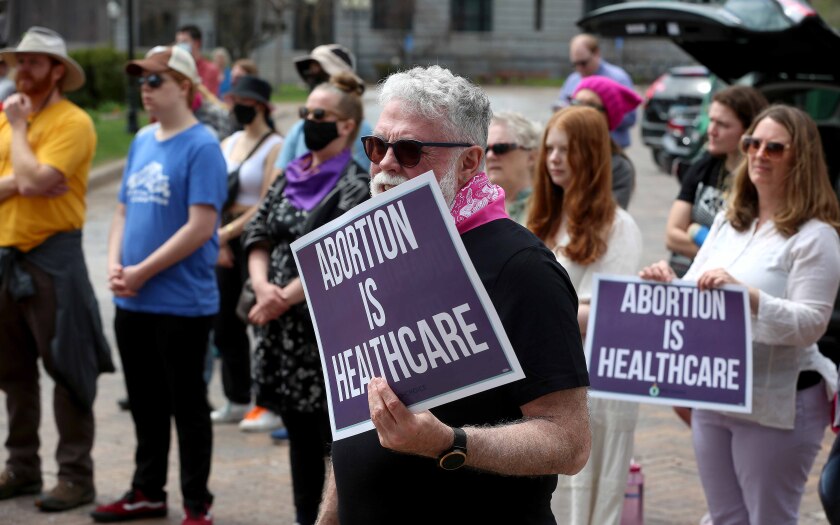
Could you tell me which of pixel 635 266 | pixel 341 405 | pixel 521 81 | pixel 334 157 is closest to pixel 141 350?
pixel 334 157

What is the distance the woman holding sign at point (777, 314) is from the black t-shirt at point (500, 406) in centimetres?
193

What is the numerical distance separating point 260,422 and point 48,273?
205 cm

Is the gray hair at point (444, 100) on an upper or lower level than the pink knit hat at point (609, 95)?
upper

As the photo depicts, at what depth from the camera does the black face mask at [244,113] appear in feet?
26.2

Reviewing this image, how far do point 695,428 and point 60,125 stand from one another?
3.56 meters

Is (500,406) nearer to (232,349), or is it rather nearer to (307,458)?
(307,458)

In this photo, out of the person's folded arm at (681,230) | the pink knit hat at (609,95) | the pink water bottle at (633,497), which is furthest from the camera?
the pink knit hat at (609,95)

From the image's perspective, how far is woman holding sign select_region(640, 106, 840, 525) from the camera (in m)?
4.55

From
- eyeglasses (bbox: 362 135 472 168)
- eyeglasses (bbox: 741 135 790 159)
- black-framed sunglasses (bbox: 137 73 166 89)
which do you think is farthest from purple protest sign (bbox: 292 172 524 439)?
black-framed sunglasses (bbox: 137 73 166 89)

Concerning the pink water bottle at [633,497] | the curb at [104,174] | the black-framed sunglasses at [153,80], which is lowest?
the curb at [104,174]

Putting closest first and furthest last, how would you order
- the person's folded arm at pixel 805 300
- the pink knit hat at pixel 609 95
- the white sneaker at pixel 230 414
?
the person's folded arm at pixel 805 300, the pink knit hat at pixel 609 95, the white sneaker at pixel 230 414

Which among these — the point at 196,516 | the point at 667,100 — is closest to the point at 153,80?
the point at 196,516

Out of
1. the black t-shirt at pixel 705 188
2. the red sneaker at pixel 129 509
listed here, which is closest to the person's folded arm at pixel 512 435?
the black t-shirt at pixel 705 188

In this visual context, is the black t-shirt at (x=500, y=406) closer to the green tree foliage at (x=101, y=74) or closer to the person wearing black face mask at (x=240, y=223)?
the person wearing black face mask at (x=240, y=223)
